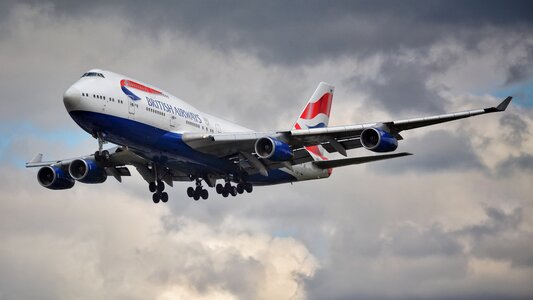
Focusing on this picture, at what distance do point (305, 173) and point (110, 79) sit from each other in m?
19.7

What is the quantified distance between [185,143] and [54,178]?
15.1m

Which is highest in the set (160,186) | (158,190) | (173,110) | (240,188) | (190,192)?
(173,110)

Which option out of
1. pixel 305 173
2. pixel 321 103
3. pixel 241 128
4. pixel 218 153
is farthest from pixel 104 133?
pixel 321 103

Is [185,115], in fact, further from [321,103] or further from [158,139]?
[321,103]

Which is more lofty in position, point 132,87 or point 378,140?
point 132,87

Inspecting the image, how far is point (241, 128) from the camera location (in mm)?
77625

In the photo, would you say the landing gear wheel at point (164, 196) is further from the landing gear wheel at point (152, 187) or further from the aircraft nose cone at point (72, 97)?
the aircraft nose cone at point (72, 97)

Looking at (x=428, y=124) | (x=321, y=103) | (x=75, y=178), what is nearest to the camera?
(x=428, y=124)

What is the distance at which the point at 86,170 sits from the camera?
76688 mm

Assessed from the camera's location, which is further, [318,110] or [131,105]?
[318,110]

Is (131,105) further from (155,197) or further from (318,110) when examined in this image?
(318,110)

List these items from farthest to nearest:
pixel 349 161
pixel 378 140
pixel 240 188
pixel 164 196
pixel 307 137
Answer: pixel 164 196
pixel 240 188
pixel 349 161
pixel 307 137
pixel 378 140

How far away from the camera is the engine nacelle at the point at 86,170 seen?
76.8m

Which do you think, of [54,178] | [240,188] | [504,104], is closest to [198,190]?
[240,188]
